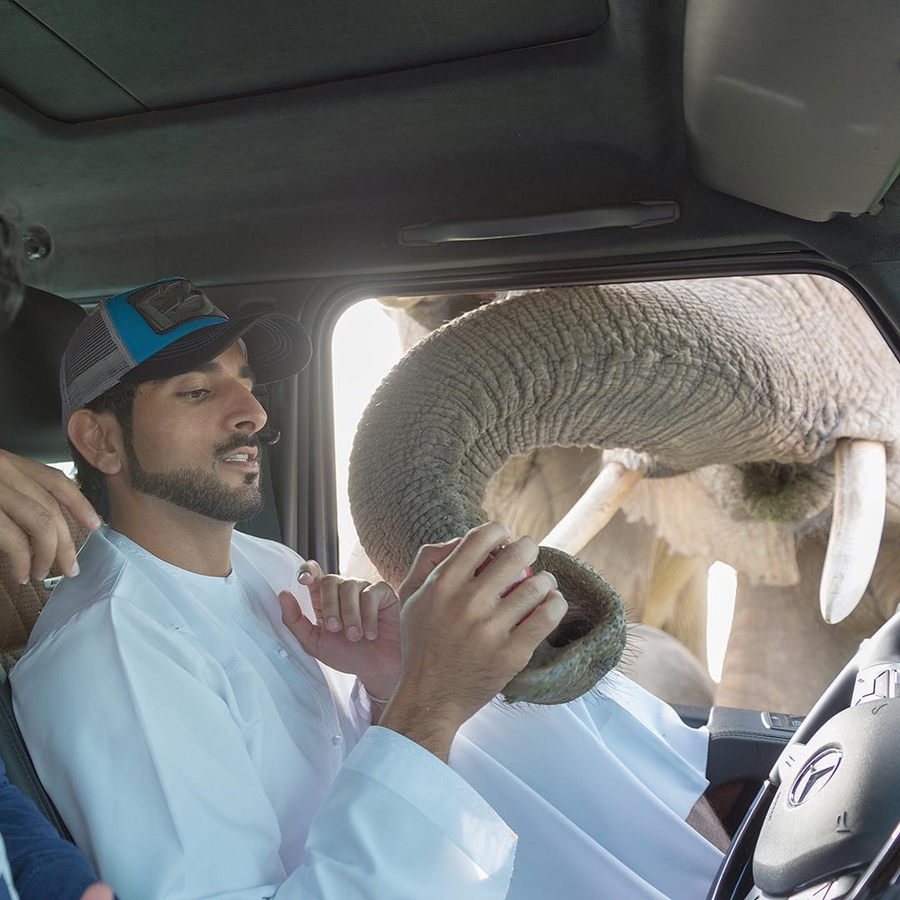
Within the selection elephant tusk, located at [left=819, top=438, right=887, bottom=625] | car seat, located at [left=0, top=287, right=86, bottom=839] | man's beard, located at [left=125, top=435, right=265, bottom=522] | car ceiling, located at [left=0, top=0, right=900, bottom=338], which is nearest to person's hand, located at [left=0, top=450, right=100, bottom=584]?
man's beard, located at [left=125, top=435, right=265, bottom=522]

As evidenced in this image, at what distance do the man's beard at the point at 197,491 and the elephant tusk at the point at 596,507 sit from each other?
1359mm

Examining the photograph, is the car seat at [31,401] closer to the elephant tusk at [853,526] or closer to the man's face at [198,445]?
the man's face at [198,445]

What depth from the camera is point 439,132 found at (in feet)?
5.05

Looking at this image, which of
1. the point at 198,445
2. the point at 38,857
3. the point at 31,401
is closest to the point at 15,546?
the point at 38,857

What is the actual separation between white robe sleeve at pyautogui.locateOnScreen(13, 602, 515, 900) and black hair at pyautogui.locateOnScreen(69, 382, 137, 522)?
1.01ft

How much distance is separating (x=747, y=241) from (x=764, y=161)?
19cm

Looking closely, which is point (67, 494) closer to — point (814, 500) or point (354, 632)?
point (354, 632)

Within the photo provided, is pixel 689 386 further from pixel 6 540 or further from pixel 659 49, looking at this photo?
pixel 6 540

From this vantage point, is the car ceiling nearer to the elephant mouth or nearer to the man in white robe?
the man in white robe

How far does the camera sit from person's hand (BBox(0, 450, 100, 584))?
37.1 inches

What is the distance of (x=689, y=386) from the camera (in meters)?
1.63

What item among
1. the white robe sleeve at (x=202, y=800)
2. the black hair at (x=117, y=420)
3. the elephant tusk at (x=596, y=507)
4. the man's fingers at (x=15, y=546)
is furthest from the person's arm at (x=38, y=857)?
the elephant tusk at (x=596, y=507)

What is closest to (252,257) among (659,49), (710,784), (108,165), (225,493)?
(108,165)

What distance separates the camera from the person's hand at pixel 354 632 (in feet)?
4.26
